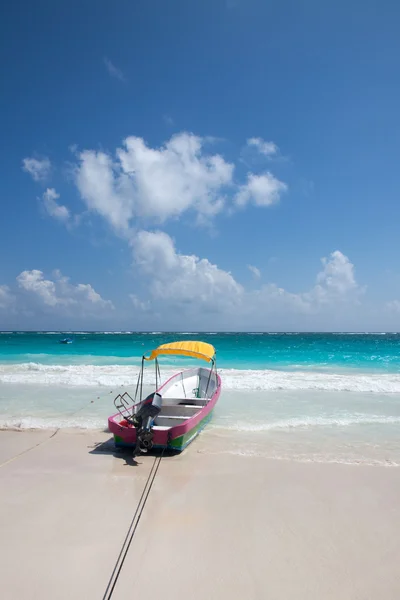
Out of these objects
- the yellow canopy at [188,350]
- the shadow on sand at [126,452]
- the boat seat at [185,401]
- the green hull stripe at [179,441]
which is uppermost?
the yellow canopy at [188,350]

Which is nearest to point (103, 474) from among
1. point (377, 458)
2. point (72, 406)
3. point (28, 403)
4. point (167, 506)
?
point (167, 506)

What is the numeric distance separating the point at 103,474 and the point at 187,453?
6.87 feet

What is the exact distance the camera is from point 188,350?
10656mm

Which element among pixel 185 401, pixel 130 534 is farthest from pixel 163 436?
pixel 185 401

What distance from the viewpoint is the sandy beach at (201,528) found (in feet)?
13.4

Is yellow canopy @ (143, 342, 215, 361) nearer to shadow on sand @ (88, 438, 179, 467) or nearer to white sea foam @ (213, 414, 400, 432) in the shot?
white sea foam @ (213, 414, 400, 432)

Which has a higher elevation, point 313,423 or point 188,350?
point 188,350


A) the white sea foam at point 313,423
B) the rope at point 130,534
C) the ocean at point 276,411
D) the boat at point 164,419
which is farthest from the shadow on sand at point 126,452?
the white sea foam at point 313,423

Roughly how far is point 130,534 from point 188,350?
19.6ft

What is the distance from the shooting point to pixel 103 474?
7.14 meters

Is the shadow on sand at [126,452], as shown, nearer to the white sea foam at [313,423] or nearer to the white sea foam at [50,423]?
the white sea foam at [50,423]

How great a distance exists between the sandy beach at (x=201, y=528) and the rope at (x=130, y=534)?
0.22 feet

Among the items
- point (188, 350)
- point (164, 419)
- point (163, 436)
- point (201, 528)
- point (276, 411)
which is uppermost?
point (188, 350)

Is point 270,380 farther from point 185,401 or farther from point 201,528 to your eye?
point 201,528
